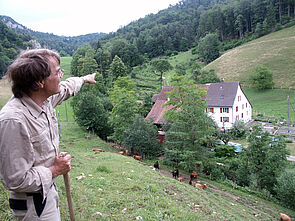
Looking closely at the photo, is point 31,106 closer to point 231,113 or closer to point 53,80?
point 53,80

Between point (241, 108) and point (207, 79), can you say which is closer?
point (241, 108)

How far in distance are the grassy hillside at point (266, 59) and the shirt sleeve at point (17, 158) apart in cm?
6537

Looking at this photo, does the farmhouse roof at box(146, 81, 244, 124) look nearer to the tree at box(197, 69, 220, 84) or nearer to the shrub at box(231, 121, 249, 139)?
the shrub at box(231, 121, 249, 139)

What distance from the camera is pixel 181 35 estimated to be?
121438 mm

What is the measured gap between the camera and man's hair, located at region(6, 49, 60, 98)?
2.12m

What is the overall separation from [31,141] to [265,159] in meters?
20.2

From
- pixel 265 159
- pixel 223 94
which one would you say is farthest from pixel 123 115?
pixel 223 94

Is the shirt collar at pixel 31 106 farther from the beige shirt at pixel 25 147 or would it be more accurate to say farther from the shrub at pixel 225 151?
the shrub at pixel 225 151

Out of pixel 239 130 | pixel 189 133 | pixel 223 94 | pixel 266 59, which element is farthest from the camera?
pixel 266 59

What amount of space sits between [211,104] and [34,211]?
3924 centimetres

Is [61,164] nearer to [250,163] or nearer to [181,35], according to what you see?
[250,163]

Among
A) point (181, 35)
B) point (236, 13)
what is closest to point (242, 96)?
point (236, 13)

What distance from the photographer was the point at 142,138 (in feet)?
80.0

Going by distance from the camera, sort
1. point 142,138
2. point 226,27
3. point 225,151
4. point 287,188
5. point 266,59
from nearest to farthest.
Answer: point 287,188 < point 142,138 < point 225,151 < point 266,59 < point 226,27
